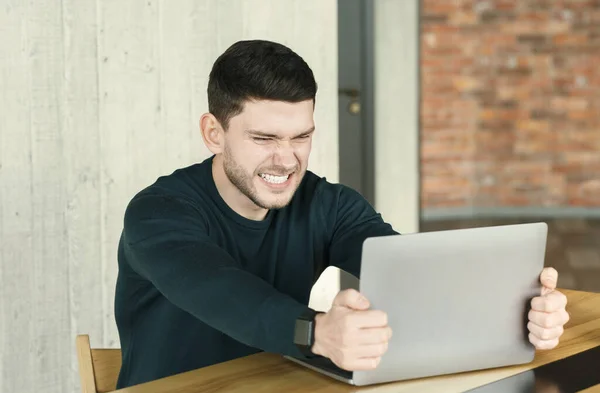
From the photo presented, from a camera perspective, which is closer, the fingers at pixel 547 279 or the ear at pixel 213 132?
the fingers at pixel 547 279

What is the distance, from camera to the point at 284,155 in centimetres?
184

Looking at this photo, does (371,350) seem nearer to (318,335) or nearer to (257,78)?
(318,335)

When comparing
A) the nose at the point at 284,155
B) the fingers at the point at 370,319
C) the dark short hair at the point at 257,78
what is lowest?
the fingers at the point at 370,319

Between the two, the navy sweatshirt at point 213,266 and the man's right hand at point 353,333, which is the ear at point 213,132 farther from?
the man's right hand at point 353,333

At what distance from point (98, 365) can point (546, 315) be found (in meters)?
0.93

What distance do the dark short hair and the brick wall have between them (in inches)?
209

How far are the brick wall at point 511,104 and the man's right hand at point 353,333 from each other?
5743 mm

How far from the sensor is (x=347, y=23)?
4613mm

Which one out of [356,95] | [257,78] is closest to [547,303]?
[257,78]

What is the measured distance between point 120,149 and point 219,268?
1649 millimetres

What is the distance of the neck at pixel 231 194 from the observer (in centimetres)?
194

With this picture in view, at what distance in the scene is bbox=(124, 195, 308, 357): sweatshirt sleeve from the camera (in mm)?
1488

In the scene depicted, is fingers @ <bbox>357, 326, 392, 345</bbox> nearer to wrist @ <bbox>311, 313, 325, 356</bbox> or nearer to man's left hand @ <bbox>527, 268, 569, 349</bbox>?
wrist @ <bbox>311, 313, 325, 356</bbox>

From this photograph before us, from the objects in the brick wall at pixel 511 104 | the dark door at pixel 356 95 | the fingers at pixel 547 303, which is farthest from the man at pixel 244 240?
the brick wall at pixel 511 104
